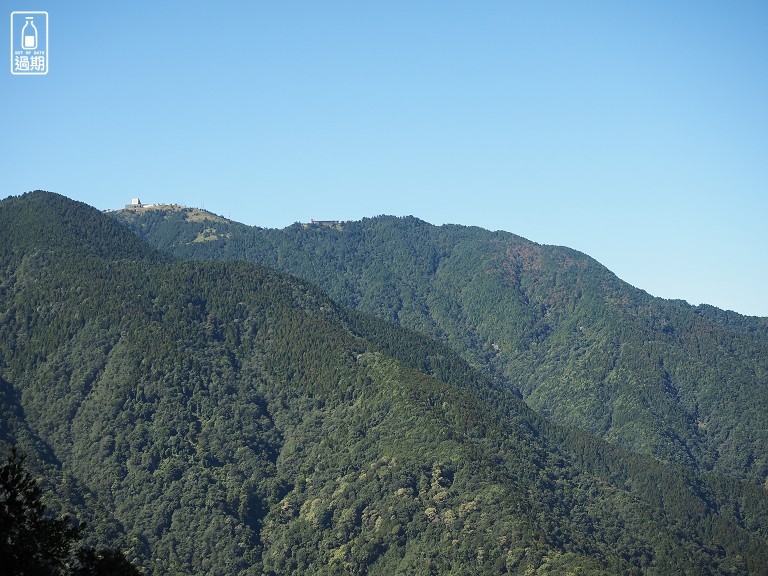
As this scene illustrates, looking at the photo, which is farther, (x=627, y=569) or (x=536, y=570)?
(x=627, y=569)

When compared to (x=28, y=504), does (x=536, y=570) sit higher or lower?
lower

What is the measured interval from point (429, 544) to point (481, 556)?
10.9 metres

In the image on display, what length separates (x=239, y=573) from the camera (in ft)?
644

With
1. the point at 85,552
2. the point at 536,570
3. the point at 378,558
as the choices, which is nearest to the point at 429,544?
the point at 378,558

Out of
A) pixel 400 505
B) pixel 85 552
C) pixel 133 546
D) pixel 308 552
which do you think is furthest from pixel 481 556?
pixel 85 552

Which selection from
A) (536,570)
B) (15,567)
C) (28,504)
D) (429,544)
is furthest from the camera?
(429,544)

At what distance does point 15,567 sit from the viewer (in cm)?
6353

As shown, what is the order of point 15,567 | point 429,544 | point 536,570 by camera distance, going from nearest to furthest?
point 15,567, point 536,570, point 429,544

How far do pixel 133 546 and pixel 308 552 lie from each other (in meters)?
32.4

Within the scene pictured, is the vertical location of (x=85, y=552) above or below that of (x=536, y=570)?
above

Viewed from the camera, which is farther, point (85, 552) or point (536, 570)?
point (536, 570)

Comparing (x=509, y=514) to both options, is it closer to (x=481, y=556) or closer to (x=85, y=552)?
(x=481, y=556)

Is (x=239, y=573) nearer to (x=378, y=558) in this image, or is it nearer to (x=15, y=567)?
(x=378, y=558)

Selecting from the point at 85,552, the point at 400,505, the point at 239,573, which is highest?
the point at 85,552
